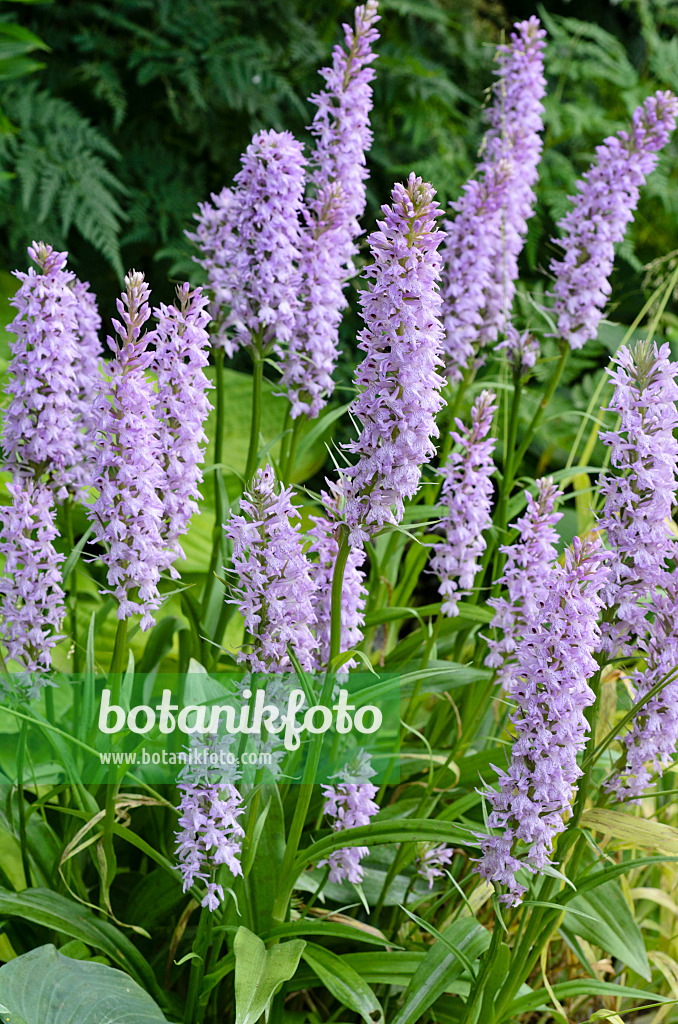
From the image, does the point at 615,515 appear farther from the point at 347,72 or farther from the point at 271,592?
the point at 347,72

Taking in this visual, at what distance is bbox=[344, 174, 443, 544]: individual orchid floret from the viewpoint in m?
1.21

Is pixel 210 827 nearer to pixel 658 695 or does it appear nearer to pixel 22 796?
pixel 22 796

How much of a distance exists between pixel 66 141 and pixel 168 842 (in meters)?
2.97

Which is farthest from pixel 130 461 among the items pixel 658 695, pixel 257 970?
pixel 658 695

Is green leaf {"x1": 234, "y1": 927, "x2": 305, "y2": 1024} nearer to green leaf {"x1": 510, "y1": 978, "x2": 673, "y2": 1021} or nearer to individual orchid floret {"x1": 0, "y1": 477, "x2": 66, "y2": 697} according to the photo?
green leaf {"x1": 510, "y1": 978, "x2": 673, "y2": 1021}

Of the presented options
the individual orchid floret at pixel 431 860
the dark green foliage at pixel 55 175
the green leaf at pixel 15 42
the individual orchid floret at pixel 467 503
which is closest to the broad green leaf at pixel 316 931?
the individual orchid floret at pixel 431 860

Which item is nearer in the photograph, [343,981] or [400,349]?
[400,349]

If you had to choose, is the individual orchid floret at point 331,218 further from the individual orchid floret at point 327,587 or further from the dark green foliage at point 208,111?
the dark green foliage at point 208,111

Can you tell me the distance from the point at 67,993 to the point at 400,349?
1086 millimetres

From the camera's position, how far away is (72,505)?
6.25 feet

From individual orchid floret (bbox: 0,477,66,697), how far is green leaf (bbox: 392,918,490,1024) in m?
0.82

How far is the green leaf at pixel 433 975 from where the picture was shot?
4.93ft

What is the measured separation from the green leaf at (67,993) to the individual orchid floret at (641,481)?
0.96 m

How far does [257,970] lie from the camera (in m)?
1.40
